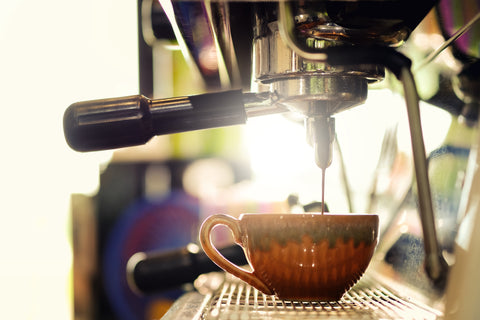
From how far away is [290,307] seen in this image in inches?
15.7

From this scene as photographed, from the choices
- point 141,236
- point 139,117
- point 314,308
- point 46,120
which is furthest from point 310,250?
point 46,120

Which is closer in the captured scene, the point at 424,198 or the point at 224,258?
the point at 424,198

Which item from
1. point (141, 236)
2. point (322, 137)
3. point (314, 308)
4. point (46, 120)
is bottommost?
point (141, 236)

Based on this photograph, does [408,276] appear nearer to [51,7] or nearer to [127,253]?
[127,253]

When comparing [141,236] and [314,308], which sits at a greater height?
[314,308]

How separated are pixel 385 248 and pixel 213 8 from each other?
381 millimetres

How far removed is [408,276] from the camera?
52cm

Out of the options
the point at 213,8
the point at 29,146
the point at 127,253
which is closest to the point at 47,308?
the point at 127,253

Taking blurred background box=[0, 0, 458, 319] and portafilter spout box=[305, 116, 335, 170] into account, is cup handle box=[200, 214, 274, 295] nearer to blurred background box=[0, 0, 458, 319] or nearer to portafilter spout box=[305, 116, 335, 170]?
portafilter spout box=[305, 116, 335, 170]

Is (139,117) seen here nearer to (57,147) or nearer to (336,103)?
(336,103)

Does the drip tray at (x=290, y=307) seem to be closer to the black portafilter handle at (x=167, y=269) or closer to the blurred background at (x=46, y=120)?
the black portafilter handle at (x=167, y=269)

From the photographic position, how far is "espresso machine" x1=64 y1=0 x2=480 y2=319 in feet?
1.05

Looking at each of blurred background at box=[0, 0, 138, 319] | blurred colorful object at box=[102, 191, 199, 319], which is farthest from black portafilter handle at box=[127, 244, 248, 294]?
blurred background at box=[0, 0, 138, 319]

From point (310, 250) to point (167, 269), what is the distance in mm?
182
